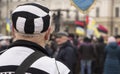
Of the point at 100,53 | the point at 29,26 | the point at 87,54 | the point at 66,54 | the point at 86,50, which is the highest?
the point at 29,26

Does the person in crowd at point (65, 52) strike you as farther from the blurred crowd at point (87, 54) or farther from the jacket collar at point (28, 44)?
the jacket collar at point (28, 44)

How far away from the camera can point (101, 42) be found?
15516 mm

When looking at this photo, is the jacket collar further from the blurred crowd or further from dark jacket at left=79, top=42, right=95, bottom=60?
dark jacket at left=79, top=42, right=95, bottom=60

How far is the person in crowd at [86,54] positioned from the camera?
46.6 ft

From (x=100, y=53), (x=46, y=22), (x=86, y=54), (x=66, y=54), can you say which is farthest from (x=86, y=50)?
(x=46, y=22)

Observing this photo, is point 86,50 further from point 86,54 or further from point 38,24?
point 38,24

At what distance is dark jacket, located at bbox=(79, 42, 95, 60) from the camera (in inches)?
558

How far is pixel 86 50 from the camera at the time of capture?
1423 centimetres

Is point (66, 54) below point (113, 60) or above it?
above

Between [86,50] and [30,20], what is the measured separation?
11.5 meters

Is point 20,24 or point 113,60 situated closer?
point 20,24

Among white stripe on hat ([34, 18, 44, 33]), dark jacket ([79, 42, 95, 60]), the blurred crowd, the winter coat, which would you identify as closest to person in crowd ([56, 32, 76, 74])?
the blurred crowd

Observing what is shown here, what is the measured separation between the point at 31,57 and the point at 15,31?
0.70ft

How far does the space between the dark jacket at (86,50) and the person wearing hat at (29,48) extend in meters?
11.3
